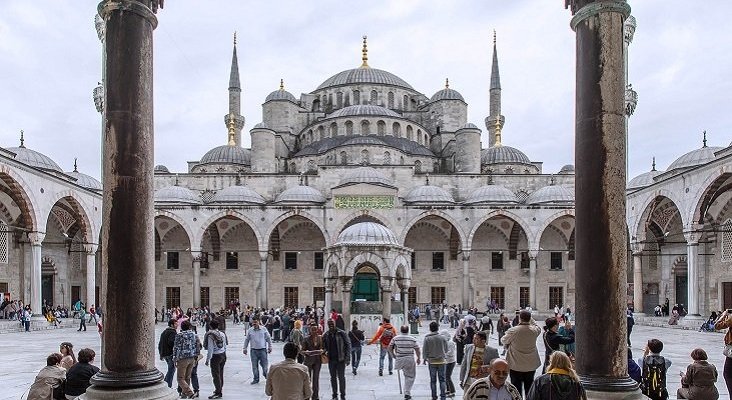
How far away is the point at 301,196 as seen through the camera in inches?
1139

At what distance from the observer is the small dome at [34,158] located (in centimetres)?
2827

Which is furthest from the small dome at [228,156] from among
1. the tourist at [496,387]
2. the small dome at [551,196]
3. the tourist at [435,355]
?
the tourist at [496,387]

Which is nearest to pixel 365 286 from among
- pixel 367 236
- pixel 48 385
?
pixel 367 236

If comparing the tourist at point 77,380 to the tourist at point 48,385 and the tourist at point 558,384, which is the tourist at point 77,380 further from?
the tourist at point 558,384

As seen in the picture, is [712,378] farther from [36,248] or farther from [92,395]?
[36,248]

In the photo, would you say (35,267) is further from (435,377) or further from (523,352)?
(523,352)

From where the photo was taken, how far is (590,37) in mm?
4898

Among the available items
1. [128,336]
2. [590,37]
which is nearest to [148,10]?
[128,336]

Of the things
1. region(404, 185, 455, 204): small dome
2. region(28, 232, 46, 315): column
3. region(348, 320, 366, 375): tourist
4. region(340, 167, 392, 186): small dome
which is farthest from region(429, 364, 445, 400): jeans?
region(404, 185, 455, 204): small dome

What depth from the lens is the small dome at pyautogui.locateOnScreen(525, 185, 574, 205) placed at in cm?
2831

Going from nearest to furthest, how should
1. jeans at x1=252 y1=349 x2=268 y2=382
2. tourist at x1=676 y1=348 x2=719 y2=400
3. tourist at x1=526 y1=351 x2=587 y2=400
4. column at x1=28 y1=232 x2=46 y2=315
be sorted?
tourist at x1=526 y1=351 x2=587 y2=400 → tourist at x1=676 y1=348 x2=719 y2=400 → jeans at x1=252 y1=349 x2=268 y2=382 → column at x1=28 y1=232 x2=46 y2=315

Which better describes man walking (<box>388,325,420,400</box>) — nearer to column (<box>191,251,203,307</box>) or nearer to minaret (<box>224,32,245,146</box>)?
column (<box>191,251,203,307</box>)

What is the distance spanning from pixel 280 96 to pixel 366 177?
1201 cm

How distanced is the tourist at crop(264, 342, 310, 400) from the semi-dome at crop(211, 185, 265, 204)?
2419 centimetres
